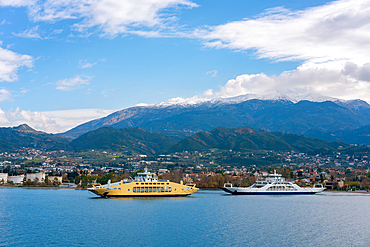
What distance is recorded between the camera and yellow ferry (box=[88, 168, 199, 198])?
9056 cm

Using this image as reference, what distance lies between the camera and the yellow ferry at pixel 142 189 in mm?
90562

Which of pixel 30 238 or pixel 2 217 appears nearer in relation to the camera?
pixel 30 238

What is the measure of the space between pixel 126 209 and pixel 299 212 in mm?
30622

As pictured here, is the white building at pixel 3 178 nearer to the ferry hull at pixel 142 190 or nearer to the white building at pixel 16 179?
the white building at pixel 16 179

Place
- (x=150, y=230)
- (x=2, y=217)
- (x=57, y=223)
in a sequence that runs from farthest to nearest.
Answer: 1. (x=2, y=217)
2. (x=57, y=223)
3. (x=150, y=230)

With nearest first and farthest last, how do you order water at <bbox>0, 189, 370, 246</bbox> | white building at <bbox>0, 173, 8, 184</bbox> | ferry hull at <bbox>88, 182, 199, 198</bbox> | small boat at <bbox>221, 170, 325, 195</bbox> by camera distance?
1. water at <bbox>0, 189, 370, 246</bbox>
2. ferry hull at <bbox>88, 182, 199, 198</bbox>
3. small boat at <bbox>221, 170, 325, 195</bbox>
4. white building at <bbox>0, 173, 8, 184</bbox>

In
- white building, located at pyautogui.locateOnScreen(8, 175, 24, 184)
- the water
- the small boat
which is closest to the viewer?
the water

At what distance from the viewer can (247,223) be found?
51.9 meters

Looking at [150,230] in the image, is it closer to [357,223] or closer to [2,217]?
[2,217]

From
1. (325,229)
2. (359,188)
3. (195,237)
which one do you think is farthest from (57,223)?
(359,188)

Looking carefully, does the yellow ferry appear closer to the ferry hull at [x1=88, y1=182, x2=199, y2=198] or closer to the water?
the ferry hull at [x1=88, y1=182, x2=199, y2=198]

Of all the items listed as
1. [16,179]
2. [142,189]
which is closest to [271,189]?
[142,189]

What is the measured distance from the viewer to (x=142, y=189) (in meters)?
93.1

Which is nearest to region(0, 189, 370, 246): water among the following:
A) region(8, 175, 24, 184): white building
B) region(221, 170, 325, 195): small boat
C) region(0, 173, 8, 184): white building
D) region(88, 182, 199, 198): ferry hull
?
region(88, 182, 199, 198): ferry hull
